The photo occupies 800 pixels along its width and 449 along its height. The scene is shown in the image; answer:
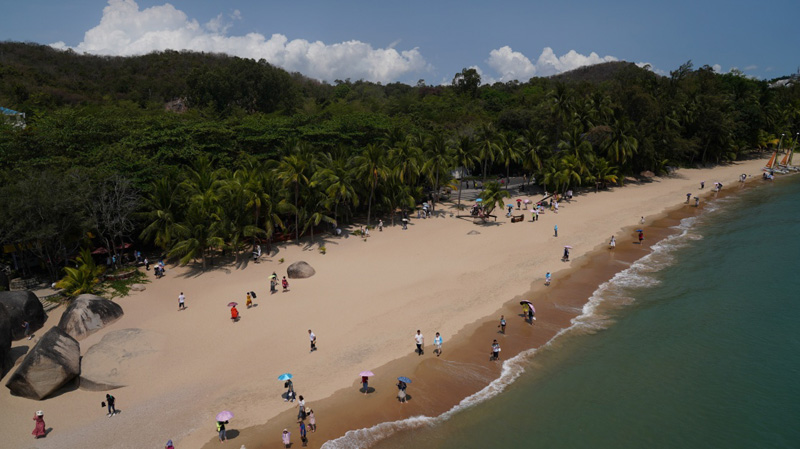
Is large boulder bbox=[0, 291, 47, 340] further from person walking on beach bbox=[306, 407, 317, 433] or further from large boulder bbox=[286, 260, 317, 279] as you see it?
person walking on beach bbox=[306, 407, 317, 433]

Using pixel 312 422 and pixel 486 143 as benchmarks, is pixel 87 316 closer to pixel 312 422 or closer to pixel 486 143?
pixel 312 422

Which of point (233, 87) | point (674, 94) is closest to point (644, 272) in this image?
point (674, 94)

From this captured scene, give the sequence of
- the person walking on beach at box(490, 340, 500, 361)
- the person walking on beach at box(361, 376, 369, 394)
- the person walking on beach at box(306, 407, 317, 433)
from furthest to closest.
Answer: the person walking on beach at box(490, 340, 500, 361), the person walking on beach at box(361, 376, 369, 394), the person walking on beach at box(306, 407, 317, 433)

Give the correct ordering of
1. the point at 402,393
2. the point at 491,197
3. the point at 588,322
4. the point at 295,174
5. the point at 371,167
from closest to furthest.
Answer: the point at 402,393
the point at 588,322
the point at 295,174
the point at 371,167
the point at 491,197

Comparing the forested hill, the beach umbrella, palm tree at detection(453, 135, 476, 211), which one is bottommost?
the beach umbrella

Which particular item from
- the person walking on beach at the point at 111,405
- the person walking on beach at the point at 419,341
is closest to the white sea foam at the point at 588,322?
the person walking on beach at the point at 419,341

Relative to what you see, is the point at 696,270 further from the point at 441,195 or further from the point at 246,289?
the point at 246,289

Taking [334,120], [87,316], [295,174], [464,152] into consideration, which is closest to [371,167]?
[295,174]

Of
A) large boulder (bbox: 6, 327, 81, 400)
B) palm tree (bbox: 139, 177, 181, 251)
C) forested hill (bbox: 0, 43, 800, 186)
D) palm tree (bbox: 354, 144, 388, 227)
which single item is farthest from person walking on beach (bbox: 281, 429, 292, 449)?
palm tree (bbox: 354, 144, 388, 227)
